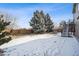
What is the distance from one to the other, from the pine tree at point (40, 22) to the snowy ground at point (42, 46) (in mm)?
64

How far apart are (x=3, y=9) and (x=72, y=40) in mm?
663

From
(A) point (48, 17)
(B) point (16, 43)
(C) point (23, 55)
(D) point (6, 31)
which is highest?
(A) point (48, 17)

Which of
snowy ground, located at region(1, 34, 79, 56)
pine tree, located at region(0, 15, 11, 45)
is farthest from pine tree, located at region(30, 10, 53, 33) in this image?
pine tree, located at region(0, 15, 11, 45)

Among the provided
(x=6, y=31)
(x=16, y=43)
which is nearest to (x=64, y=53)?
(x=16, y=43)

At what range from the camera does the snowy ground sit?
4.84 ft

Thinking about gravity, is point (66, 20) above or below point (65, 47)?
above

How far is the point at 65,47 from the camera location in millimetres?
1479

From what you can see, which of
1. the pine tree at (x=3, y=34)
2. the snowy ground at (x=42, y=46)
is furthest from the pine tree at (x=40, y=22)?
the pine tree at (x=3, y=34)

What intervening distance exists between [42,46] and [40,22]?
0.21 meters

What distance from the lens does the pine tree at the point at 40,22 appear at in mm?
1494

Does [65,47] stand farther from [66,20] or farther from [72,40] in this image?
[66,20]

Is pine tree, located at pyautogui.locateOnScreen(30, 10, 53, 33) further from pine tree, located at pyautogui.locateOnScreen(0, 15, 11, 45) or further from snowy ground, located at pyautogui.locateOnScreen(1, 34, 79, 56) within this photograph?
pine tree, located at pyautogui.locateOnScreen(0, 15, 11, 45)

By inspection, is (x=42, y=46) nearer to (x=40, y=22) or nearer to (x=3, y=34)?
(x=40, y=22)

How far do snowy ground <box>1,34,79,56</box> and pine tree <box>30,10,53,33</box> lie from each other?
6 centimetres
